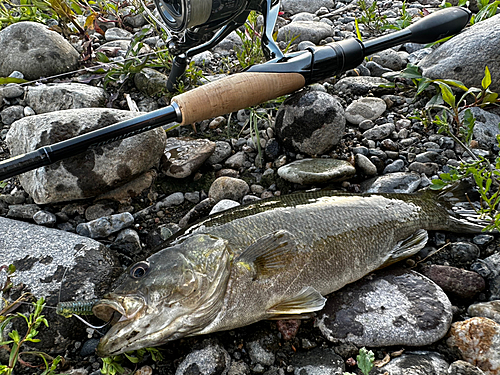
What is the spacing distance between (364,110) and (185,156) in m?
2.17

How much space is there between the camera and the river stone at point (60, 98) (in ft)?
16.6

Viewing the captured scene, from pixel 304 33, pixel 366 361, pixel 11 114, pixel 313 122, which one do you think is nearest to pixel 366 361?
pixel 366 361

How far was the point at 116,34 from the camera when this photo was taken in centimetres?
732

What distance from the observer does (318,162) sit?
14.2 feet

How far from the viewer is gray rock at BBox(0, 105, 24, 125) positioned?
532 centimetres

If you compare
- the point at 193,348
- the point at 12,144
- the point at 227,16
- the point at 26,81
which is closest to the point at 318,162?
the point at 227,16

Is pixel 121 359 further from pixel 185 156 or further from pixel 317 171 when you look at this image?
pixel 317 171

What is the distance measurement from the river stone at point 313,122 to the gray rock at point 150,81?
1917 mm

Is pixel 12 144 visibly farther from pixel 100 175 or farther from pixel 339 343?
pixel 339 343

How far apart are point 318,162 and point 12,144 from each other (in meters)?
3.13

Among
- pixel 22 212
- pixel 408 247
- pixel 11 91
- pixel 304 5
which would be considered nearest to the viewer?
pixel 408 247

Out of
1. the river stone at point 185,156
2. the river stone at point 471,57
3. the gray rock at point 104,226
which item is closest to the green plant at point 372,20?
the river stone at point 471,57

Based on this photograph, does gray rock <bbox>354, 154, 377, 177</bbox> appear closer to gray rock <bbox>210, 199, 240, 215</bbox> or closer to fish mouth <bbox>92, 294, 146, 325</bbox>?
gray rock <bbox>210, 199, 240, 215</bbox>

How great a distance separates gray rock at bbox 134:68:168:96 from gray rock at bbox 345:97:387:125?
239 cm
